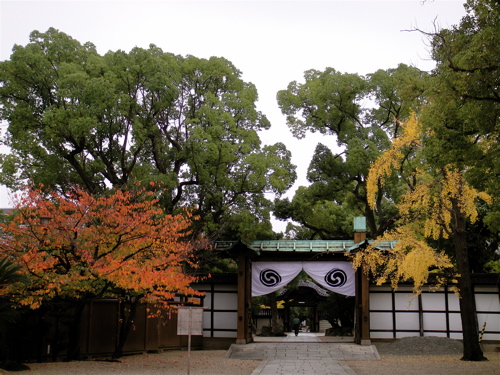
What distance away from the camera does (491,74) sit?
28.9 ft

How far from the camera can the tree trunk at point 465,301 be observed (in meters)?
14.7

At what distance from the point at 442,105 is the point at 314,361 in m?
8.95

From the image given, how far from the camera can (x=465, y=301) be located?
14992 millimetres

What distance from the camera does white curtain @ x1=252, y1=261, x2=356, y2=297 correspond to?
2019 cm

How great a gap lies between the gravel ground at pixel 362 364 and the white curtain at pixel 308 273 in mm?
2941

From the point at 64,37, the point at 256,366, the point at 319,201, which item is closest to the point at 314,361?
the point at 256,366

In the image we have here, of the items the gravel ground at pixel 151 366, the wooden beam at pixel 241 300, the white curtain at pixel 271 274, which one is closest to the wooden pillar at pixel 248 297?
the wooden beam at pixel 241 300

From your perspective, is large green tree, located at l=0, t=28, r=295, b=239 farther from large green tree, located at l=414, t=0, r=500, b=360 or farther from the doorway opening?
large green tree, located at l=414, t=0, r=500, b=360

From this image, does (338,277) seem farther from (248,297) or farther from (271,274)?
(248,297)

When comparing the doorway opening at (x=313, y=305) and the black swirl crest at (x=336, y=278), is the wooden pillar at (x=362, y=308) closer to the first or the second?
the black swirl crest at (x=336, y=278)

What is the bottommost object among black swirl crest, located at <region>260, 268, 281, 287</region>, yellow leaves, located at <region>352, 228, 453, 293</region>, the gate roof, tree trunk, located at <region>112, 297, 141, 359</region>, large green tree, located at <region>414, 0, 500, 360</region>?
tree trunk, located at <region>112, 297, 141, 359</region>

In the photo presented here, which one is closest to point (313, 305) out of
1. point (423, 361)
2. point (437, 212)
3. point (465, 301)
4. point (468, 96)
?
point (423, 361)

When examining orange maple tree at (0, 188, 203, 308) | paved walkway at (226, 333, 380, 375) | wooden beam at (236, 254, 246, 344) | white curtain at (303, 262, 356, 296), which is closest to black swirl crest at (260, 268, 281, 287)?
wooden beam at (236, 254, 246, 344)

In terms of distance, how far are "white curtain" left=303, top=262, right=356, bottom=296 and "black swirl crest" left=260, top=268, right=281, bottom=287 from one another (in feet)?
4.97
